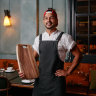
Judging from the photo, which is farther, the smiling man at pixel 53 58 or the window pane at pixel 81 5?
the window pane at pixel 81 5

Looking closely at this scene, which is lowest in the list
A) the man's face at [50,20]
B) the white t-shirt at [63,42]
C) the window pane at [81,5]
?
the white t-shirt at [63,42]

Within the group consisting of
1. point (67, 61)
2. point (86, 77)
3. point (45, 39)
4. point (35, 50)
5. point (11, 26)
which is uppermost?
point (11, 26)

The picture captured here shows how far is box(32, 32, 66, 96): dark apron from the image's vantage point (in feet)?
7.66

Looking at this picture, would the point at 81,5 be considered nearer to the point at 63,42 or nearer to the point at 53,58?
the point at 63,42

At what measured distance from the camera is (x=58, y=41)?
233 centimetres

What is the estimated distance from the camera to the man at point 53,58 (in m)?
2.32

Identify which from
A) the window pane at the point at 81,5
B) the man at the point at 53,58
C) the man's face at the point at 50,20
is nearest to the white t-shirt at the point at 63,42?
the man at the point at 53,58

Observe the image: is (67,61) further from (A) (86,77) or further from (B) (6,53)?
(B) (6,53)

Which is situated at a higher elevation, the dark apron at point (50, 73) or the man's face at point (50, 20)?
the man's face at point (50, 20)

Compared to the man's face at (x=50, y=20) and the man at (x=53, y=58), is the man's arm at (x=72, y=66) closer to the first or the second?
the man at (x=53, y=58)

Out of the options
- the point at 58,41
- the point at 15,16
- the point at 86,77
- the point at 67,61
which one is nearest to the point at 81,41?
the point at 67,61

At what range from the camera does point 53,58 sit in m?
2.35

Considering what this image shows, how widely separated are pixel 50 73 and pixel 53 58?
20 cm

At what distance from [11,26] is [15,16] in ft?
1.00
